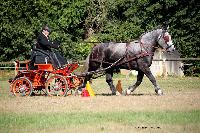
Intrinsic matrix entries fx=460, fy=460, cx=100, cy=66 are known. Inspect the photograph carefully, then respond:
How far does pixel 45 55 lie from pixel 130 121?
624 cm

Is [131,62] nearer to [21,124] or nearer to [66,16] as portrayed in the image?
[21,124]

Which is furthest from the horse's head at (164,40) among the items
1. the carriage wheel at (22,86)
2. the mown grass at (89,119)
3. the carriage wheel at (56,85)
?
the mown grass at (89,119)

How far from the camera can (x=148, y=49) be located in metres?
14.7

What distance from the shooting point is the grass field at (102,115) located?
8.49m

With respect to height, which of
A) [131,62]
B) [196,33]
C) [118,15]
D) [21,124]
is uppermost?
[118,15]

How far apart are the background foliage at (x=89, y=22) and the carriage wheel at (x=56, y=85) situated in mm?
21129

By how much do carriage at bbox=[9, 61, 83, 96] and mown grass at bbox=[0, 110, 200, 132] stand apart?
4.05 m

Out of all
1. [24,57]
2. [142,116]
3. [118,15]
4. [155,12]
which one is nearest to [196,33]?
[155,12]

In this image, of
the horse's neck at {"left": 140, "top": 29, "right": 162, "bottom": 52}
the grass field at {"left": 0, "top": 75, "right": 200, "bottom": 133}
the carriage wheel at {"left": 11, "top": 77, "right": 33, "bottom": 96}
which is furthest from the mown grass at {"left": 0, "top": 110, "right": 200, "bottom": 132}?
the horse's neck at {"left": 140, "top": 29, "right": 162, "bottom": 52}

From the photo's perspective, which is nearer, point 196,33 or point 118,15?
point 196,33

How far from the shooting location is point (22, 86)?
48.6 ft

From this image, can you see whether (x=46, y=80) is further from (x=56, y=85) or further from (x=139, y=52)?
(x=139, y=52)

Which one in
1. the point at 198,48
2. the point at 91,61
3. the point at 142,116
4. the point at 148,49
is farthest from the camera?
the point at 198,48

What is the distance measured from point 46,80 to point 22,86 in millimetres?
830
